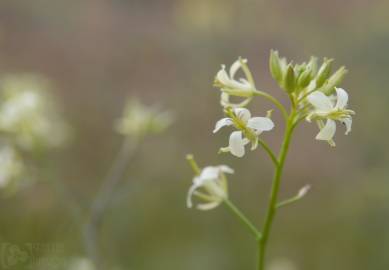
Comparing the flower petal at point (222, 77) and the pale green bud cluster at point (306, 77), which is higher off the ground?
the flower petal at point (222, 77)

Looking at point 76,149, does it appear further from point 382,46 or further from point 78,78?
point 382,46

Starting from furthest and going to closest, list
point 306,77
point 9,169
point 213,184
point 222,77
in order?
point 9,169 < point 213,184 < point 222,77 < point 306,77

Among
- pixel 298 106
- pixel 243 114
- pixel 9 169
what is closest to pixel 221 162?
pixel 9 169

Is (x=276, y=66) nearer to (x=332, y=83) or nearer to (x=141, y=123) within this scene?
(x=332, y=83)


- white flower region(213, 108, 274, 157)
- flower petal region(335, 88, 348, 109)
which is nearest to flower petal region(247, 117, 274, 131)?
white flower region(213, 108, 274, 157)

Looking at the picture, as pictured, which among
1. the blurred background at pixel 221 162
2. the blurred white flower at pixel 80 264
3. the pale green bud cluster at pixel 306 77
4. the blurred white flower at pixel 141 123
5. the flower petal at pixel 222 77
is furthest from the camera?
the blurred background at pixel 221 162

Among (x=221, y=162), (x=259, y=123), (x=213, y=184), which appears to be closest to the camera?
(x=259, y=123)

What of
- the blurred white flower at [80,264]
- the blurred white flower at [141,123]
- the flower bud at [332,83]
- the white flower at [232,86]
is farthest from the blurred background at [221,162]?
the flower bud at [332,83]

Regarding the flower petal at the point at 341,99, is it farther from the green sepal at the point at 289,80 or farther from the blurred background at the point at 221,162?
the blurred background at the point at 221,162
